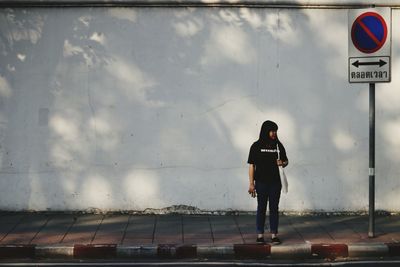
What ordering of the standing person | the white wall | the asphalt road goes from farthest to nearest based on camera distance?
1. the white wall
2. the standing person
3. the asphalt road

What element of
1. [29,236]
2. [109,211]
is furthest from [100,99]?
[29,236]

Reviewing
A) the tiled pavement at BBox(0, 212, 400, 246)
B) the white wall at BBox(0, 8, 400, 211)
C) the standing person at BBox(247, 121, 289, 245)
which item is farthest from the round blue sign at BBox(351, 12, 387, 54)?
the tiled pavement at BBox(0, 212, 400, 246)

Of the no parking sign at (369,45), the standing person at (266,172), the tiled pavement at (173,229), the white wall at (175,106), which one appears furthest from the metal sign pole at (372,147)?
the white wall at (175,106)

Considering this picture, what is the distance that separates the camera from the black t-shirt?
30.3 feet

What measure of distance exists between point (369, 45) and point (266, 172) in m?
2.35

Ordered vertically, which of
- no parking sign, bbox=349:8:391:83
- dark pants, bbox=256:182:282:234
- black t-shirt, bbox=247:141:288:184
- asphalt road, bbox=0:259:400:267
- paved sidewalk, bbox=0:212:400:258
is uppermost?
no parking sign, bbox=349:8:391:83

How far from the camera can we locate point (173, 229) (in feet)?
34.0

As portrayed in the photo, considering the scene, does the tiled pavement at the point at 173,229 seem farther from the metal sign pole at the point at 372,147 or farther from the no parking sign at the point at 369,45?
the no parking sign at the point at 369,45

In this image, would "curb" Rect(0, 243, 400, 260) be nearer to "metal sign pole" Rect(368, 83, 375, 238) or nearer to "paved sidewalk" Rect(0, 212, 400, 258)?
"paved sidewalk" Rect(0, 212, 400, 258)

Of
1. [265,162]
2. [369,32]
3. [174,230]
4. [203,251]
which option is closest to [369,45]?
[369,32]

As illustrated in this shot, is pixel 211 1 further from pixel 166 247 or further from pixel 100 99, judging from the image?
pixel 166 247

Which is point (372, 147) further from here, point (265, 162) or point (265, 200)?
point (265, 200)

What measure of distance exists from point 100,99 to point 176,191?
208 centimetres

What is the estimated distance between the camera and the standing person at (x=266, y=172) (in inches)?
364
